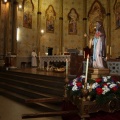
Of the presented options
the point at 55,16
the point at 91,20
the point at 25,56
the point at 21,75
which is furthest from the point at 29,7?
the point at 21,75

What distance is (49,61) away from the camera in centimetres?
1492

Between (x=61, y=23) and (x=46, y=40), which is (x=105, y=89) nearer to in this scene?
(x=46, y=40)

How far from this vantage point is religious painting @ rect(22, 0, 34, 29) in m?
18.9

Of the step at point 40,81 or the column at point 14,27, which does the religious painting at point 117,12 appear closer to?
the column at point 14,27

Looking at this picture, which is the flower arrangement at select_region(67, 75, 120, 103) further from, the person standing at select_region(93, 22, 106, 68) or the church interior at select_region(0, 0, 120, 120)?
the church interior at select_region(0, 0, 120, 120)

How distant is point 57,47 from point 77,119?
17168mm

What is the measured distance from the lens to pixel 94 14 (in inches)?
793

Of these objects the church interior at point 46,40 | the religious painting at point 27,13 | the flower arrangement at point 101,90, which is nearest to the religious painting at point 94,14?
the church interior at point 46,40

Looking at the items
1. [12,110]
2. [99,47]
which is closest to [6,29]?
[12,110]

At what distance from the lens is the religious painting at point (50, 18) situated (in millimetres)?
20844

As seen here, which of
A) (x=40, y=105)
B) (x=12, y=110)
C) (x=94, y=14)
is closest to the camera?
(x=12, y=110)

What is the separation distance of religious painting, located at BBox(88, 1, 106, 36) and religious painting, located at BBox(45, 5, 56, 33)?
384 centimetres

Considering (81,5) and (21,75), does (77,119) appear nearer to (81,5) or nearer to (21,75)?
(21,75)

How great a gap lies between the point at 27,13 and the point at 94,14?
6.69 meters
